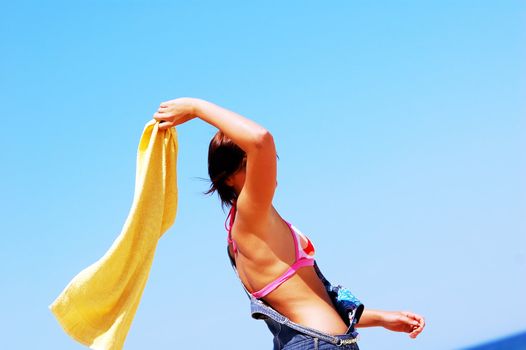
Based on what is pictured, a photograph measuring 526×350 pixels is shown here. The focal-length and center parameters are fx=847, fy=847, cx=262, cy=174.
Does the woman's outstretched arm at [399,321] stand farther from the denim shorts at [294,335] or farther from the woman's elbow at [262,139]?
the woman's elbow at [262,139]

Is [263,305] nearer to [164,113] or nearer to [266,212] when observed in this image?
[266,212]

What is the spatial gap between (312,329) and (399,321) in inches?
41.9

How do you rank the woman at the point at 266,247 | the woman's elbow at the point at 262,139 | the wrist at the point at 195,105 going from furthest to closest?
1. the wrist at the point at 195,105
2. the woman at the point at 266,247
3. the woman's elbow at the point at 262,139

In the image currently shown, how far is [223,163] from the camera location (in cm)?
449

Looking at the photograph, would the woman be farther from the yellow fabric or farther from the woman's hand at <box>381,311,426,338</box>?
the woman's hand at <box>381,311,426,338</box>

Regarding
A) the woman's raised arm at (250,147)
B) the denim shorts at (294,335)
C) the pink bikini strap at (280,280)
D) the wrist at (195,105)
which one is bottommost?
the denim shorts at (294,335)

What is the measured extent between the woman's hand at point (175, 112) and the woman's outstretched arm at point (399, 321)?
1.62 metres

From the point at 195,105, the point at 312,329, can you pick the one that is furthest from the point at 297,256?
the point at 195,105

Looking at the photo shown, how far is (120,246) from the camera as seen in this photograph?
4.55 m

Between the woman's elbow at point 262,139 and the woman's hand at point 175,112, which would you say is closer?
the woman's elbow at point 262,139

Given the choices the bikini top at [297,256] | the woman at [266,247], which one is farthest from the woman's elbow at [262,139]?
the bikini top at [297,256]

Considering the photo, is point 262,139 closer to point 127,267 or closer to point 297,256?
point 297,256

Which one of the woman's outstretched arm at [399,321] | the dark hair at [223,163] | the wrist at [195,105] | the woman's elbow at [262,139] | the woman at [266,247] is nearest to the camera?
the woman's elbow at [262,139]

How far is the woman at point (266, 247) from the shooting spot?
412 cm
